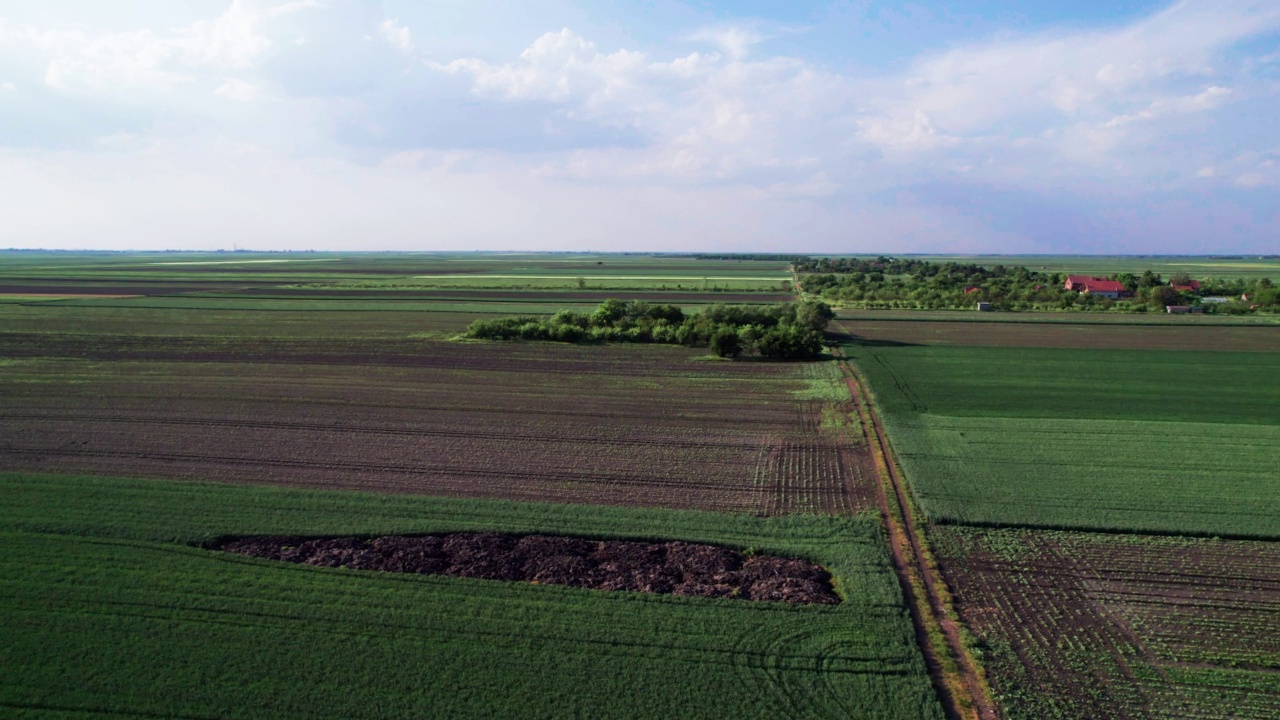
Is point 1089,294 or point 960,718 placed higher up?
point 1089,294

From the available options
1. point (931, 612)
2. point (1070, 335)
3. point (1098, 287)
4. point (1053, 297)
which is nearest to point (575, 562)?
point (931, 612)

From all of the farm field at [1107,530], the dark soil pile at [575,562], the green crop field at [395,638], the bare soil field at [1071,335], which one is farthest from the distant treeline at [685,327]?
the dark soil pile at [575,562]

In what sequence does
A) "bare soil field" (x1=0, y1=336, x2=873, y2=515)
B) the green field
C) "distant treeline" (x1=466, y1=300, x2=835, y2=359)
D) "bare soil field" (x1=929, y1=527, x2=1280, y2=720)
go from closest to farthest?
1. "bare soil field" (x1=929, y1=527, x2=1280, y2=720)
2. the green field
3. "bare soil field" (x1=0, y1=336, x2=873, y2=515)
4. "distant treeline" (x1=466, y1=300, x2=835, y2=359)

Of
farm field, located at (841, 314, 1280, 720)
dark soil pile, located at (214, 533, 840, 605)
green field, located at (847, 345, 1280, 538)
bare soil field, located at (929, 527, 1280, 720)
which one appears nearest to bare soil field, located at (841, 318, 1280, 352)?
green field, located at (847, 345, 1280, 538)

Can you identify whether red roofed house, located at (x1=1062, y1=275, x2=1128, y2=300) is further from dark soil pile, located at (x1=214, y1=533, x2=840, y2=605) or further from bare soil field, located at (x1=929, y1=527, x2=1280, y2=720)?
dark soil pile, located at (x1=214, y1=533, x2=840, y2=605)

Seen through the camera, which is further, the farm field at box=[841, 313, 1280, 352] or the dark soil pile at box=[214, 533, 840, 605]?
the farm field at box=[841, 313, 1280, 352]

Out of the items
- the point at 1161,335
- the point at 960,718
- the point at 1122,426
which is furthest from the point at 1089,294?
the point at 960,718

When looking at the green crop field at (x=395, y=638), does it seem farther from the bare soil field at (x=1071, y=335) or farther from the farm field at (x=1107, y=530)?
the bare soil field at (x=1071, y=335)

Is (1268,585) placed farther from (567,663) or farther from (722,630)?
(567,663)
